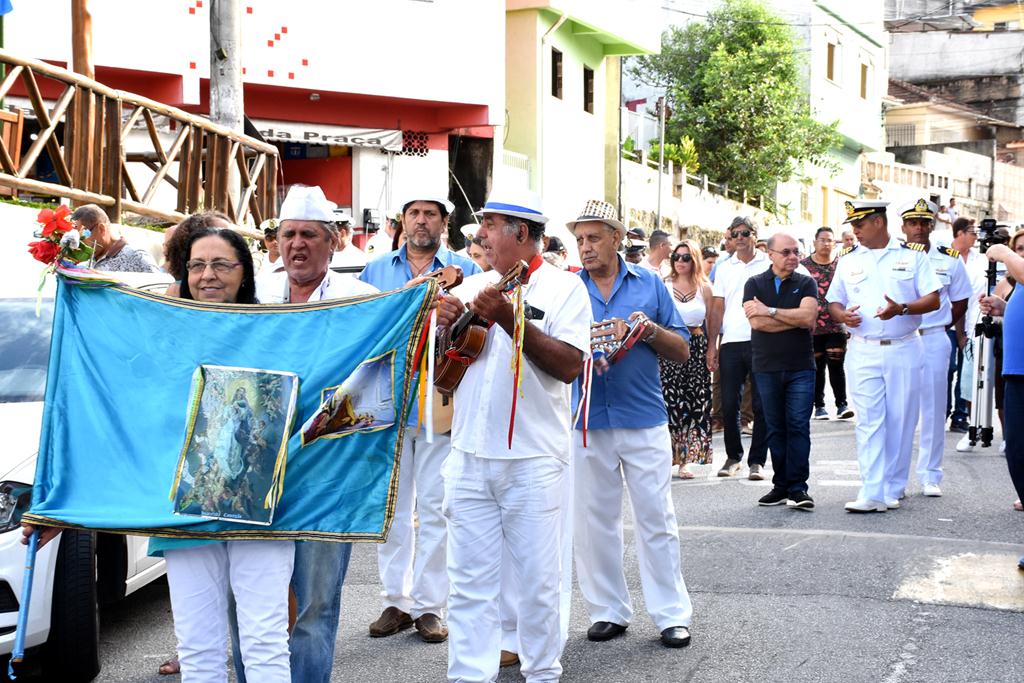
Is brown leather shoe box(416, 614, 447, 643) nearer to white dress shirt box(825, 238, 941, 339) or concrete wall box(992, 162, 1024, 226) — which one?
white dress shirt box(825, 238, 941, 339)

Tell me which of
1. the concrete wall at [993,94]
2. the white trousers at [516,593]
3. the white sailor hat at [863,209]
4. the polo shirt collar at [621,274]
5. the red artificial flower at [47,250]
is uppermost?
the concrete wall at [993,94]

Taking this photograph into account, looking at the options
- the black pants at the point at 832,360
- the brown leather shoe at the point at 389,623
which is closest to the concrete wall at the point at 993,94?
the black pants at the point at 832,360

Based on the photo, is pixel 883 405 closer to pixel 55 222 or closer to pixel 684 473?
pixel 684 473

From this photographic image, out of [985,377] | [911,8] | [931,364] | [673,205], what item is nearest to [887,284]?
[931,364]

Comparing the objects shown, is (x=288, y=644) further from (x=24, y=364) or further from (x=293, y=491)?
(x=24, y=364)

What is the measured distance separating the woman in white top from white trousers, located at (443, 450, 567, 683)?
6.23 meters

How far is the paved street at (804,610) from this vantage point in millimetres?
6336

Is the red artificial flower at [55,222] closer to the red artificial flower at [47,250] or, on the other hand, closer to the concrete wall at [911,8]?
the red artificial flower at [47,250]

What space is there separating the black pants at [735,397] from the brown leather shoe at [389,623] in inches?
219

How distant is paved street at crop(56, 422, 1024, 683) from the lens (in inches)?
249

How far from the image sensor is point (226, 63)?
14.4 m

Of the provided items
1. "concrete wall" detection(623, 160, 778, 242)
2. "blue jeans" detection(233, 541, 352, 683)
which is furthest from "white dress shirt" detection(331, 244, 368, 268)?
"concrete wall" detection(623, 160, 778, 242)

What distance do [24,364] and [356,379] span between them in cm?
288

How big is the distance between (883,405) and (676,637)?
4.12 metres
